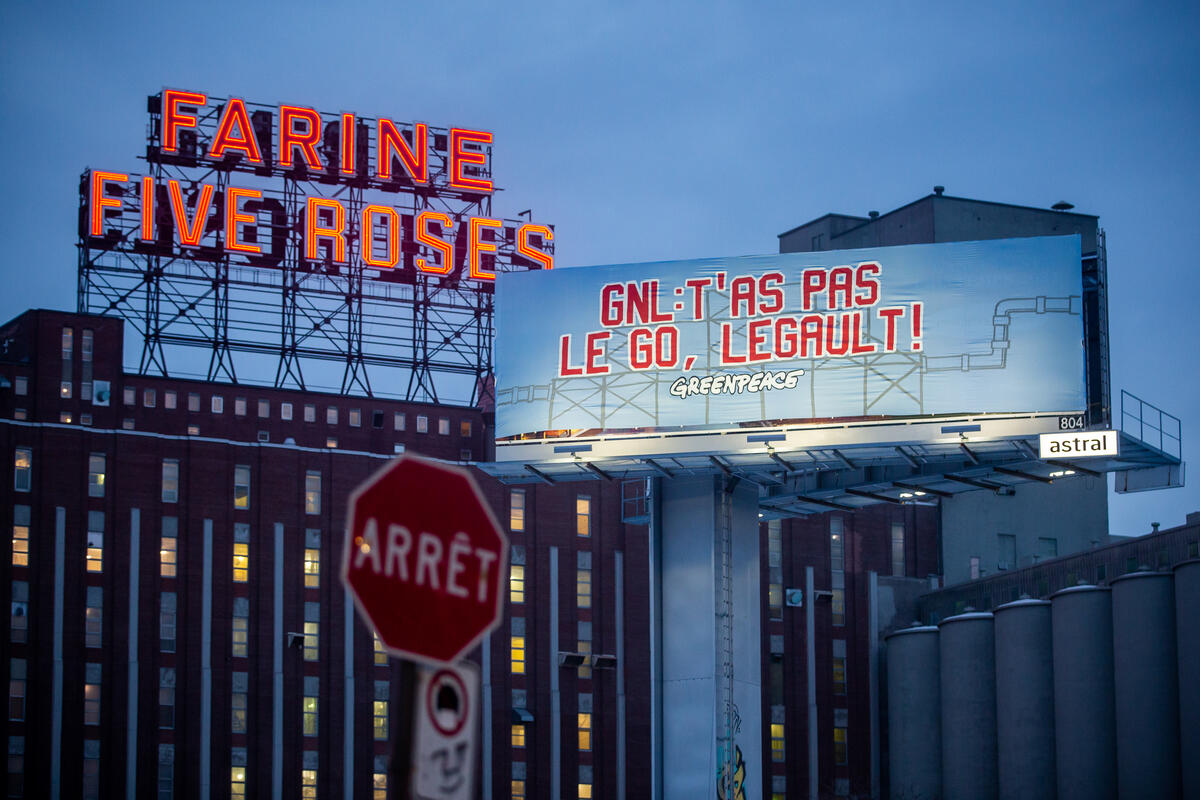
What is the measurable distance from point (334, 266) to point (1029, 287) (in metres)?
57.0

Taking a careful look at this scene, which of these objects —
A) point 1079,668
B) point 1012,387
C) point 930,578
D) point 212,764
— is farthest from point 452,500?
point 930,578

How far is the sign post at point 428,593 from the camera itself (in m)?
6.69

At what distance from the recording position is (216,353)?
105312 mm

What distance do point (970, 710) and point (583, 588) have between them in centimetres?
2531

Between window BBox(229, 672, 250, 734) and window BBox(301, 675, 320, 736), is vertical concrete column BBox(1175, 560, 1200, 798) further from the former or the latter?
window BBox(229, 672, 250, 734)

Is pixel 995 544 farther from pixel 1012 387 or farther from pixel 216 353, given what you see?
pixel 1012 387

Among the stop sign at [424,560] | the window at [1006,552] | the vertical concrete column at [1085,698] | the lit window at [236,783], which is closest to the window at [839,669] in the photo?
the window at [1006,552]

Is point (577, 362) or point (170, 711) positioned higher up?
point (577, 362)

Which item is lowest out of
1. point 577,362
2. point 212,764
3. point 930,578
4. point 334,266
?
point 212,764

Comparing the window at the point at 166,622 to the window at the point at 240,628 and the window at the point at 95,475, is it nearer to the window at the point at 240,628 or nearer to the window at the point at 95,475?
the window at the point at 240,628

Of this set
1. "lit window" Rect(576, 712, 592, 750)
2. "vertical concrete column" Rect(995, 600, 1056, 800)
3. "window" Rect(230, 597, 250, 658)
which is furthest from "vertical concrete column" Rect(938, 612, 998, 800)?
"window" Rect(230, 597, 250, 658)

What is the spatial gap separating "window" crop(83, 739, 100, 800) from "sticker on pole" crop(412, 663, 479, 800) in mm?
93892

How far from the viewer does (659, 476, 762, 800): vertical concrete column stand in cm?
5669

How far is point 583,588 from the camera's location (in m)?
108
